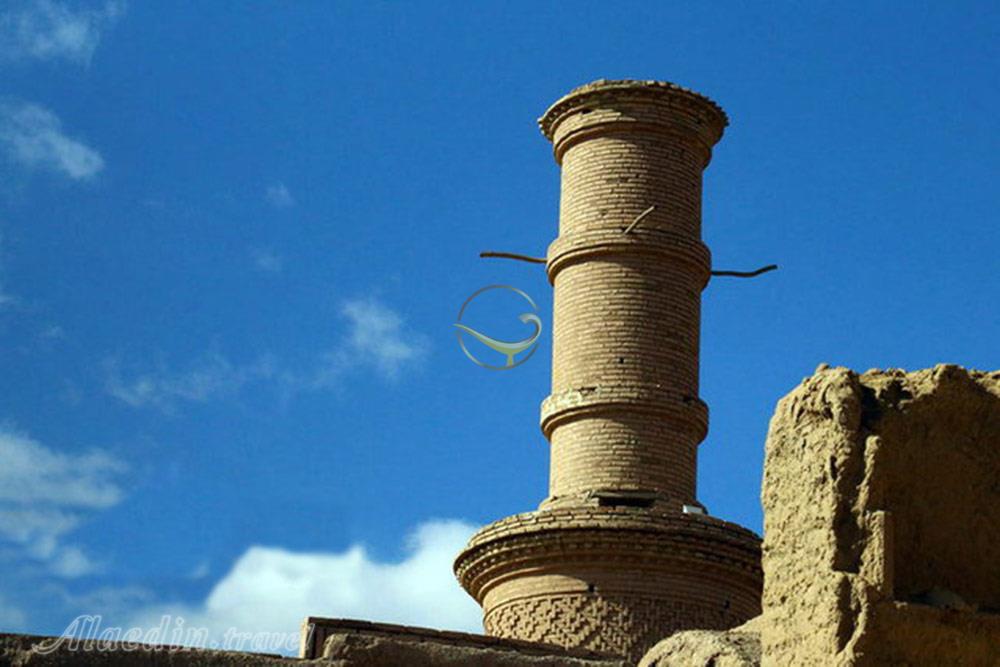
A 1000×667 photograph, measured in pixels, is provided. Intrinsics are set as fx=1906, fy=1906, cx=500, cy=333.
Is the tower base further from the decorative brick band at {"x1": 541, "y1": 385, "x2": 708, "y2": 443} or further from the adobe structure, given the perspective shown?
the decorative brick band at {"x1": 541, "y1": 385, "x2": 708, "y2": 443}

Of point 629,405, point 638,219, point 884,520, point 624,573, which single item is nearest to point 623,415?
point 629,405

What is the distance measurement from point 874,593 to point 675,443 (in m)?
11.5

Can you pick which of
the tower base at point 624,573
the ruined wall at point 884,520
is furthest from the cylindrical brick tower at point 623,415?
Result: the ruined wall at point 884,520

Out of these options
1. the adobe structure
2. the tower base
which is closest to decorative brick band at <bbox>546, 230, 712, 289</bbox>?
the adobe structure

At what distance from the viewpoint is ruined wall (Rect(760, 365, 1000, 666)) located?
4.69 m

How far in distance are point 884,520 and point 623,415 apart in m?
11.3

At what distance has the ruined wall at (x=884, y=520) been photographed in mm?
4688

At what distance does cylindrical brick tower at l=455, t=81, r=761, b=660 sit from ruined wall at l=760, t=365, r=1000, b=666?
33.1ft

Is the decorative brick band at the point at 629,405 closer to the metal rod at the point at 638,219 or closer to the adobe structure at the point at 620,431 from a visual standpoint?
the adobe structure at the point at 620,431

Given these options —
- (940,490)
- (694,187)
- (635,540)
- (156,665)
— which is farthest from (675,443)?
(940,490)

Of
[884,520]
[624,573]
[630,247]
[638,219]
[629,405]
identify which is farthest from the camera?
[638,219]

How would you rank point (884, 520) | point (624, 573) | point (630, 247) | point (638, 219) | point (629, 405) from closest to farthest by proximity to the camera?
point (884, 520)
point (624, 573)
point (629, 405)
point (630, 247)
point (638, 219)

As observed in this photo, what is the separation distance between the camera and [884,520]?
4.74 meters

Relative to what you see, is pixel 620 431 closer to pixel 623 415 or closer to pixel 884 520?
pixel 623 415
